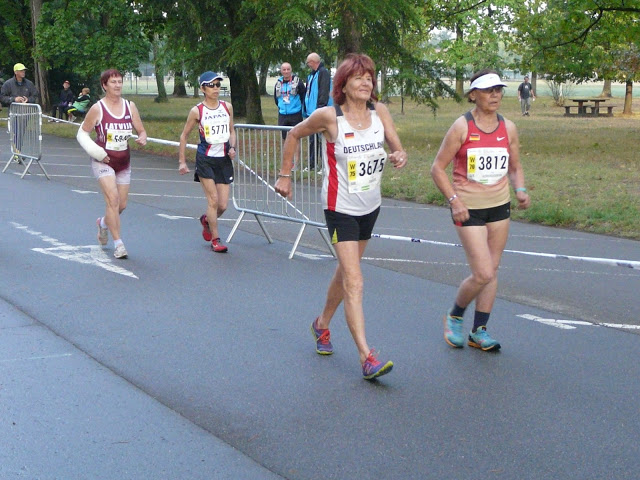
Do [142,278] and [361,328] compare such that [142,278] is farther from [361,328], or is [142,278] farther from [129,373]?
[361,328]

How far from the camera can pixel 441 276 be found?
9469mm

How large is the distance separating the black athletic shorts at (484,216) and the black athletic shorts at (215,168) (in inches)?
188

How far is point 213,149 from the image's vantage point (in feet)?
35.3

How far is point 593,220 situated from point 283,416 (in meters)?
7.94

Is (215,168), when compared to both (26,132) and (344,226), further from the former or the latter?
(26,132)

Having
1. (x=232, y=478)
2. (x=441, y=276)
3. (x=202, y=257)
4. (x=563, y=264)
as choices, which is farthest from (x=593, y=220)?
(x=232, y=478)

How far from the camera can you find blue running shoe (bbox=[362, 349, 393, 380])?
5969 mm

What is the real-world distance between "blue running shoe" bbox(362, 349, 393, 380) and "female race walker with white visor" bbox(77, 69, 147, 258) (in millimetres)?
4829

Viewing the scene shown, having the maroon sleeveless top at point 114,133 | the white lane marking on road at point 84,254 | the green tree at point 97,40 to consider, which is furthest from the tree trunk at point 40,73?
the maroon sleeveless top at point 114,133

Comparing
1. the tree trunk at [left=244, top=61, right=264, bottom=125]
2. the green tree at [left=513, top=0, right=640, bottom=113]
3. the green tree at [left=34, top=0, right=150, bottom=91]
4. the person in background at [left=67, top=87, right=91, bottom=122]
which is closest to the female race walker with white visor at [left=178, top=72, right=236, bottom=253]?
the green tree at [left=513, top=0, right=640, bottom=113]

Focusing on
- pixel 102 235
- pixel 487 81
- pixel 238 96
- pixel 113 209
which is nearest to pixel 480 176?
pixel 487 81

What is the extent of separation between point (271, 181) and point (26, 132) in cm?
951

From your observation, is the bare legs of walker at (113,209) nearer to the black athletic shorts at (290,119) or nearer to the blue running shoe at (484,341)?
the blue running shoe at (484,341)

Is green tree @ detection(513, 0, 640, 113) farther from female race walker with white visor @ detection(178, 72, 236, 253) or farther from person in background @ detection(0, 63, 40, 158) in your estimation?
female race walker with white visor @ detection(178, 72, 236, 253)
